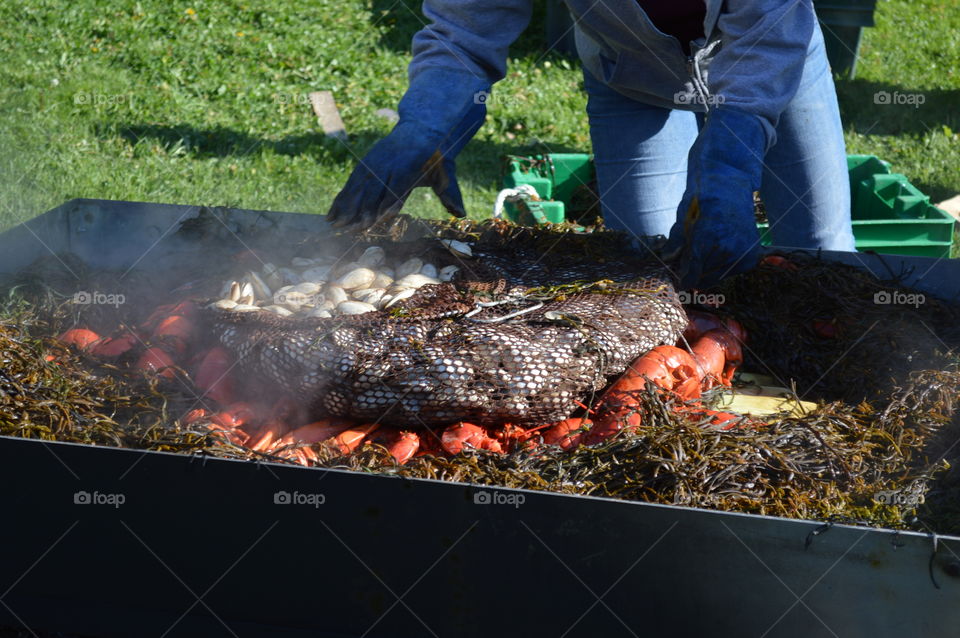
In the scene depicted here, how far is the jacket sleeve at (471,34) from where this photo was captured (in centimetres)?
313

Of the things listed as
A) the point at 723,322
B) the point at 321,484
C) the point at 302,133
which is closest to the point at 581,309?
the point at 723,322

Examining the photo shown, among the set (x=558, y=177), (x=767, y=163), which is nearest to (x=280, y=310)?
(x=767, y=163)

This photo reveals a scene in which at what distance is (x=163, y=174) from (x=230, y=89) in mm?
1582

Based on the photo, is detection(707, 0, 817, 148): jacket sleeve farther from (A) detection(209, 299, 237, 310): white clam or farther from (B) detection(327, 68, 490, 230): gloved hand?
(A) detection(209, 299, 237, 310): white clam

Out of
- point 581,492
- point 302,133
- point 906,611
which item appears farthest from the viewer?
point 302,133

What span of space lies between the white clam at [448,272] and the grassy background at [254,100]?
2.93 metres

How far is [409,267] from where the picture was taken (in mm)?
2789

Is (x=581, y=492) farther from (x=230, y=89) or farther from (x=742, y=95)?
(x=230, y=89)

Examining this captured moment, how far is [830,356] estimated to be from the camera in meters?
2.70

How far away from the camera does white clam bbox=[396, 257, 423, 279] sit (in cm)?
278

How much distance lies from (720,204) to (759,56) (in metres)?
0.52

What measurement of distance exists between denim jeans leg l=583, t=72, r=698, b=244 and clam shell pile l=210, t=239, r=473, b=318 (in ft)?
3.53

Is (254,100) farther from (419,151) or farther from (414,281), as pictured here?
(414,281)

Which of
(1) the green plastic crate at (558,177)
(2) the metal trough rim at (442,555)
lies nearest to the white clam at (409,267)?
(2) the metal trough rim at (442,555)
